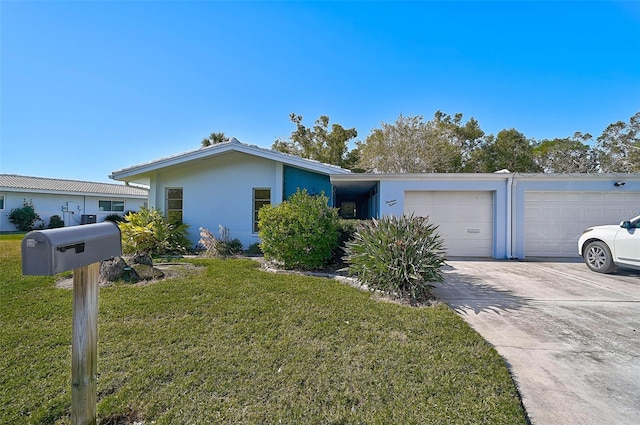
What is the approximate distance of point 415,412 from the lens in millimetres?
2225

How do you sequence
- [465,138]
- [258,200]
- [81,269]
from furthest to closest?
[465,138], [258,200], [81,269]

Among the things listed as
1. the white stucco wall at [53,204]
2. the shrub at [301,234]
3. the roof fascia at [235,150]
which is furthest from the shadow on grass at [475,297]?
the white stucco wall at [53,204]

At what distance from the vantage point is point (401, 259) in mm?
4953

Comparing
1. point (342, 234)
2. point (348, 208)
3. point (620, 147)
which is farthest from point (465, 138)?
point (342, 234)

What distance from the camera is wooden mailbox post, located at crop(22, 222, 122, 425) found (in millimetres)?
1455

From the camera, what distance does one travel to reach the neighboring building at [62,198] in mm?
17859

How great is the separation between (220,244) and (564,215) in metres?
11.3

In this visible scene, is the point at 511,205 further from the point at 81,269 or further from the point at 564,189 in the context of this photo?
the point at 81,269

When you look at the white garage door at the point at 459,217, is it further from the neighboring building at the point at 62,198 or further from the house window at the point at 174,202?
the neighboring building at the point at 62,198

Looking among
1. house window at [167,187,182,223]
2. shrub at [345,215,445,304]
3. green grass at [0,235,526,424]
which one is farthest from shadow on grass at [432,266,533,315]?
house window at [167,187,182,223]

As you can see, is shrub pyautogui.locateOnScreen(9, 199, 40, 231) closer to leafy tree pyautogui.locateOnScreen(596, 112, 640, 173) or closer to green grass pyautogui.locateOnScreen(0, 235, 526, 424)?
green grass pyautogui.locateOnScreen(0, 235, 526, 424)

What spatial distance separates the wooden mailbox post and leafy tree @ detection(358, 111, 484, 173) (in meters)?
23.1

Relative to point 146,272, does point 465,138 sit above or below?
above

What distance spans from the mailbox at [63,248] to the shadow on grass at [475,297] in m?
4.68
